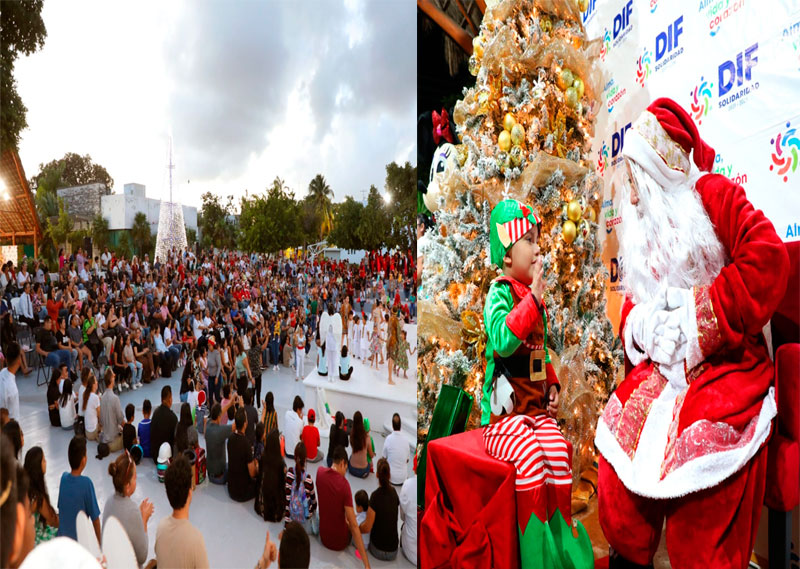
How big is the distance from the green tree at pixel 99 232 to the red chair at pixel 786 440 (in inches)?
106

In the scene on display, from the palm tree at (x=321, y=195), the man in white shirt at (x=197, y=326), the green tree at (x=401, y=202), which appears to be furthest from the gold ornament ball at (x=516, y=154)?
the man in white shirt at (x=197, y=326)

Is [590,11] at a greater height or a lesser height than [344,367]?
greater

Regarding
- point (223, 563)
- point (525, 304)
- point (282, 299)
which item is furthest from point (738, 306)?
point (223, 563)

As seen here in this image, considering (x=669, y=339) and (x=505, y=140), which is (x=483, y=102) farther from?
(x=669, y=339)

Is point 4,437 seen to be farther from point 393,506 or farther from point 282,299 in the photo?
point 393,506

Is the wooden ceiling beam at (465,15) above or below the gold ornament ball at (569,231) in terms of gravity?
above

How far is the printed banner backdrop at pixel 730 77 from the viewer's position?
1.99 metres

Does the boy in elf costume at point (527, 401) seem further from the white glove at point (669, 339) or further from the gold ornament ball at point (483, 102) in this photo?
the gold ornament ball at point (483, 102)

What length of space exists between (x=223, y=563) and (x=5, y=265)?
153cm

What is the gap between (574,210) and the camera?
9.14 feet

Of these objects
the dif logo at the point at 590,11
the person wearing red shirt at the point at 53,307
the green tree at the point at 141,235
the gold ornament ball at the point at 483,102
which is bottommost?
the person wearing red shirt at the point at 53,307

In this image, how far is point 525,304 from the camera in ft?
6.73

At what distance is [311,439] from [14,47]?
2.06 m

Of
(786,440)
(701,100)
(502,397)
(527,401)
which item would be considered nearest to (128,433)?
(502,397)
